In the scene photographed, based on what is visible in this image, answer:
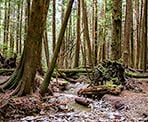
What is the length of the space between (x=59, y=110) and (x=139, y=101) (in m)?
2.26

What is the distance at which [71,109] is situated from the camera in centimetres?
714

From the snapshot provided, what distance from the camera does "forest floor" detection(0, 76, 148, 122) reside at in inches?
243

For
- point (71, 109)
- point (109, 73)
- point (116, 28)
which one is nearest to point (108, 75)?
point (109, 73)

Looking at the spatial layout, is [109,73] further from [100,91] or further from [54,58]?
[54,58]

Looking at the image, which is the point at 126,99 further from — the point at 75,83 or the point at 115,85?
the point at 75,83

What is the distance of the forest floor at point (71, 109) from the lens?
20.2 feet

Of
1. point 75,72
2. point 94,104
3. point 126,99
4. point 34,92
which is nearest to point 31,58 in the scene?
point 34,92

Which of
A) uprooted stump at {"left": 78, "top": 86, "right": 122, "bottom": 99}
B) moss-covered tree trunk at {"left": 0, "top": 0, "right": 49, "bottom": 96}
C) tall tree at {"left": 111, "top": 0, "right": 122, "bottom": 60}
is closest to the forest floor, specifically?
uprooted stump at {"left": 78, "top": 86, "right": 122, "bottom": 99}

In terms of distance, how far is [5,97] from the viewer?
7105 millimetres

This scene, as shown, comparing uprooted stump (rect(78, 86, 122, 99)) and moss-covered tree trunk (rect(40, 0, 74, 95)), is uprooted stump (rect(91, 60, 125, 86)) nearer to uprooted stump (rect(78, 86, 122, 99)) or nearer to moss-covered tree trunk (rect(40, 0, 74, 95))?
uprooted stump (rect(78, 86, 122, 99))

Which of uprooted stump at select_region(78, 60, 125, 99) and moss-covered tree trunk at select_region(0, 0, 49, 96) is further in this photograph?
uprooted stump at select_region(78, 60, 125, 99)

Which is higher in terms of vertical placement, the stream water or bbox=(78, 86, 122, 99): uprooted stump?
bbox=(78, 86, 122, 99): uprooted stump

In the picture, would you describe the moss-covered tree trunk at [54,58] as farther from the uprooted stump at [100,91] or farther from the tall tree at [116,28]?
the tall tree at [116,28]

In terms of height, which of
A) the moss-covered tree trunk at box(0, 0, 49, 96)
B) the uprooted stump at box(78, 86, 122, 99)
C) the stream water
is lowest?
the stream water
